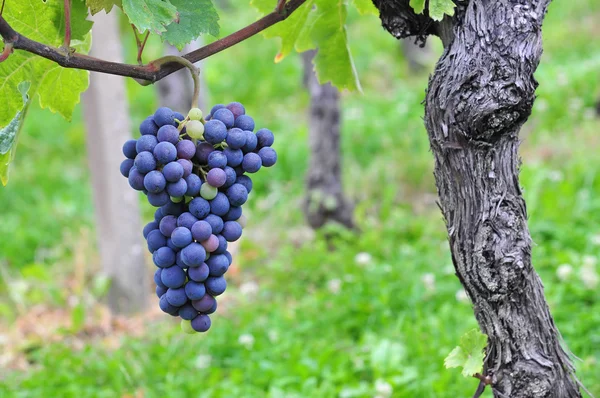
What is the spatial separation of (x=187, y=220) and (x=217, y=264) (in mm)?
98

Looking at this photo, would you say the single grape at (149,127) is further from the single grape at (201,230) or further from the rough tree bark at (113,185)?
the rough tree bark at (113,185)

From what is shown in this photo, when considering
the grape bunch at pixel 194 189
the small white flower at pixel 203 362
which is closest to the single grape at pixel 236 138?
the grape bunch at pixel 194 189

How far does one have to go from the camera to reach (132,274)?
13.4 ft

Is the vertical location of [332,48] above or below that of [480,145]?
above

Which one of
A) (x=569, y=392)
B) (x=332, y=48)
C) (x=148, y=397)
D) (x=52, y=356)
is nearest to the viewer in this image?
(x=569, y=392)

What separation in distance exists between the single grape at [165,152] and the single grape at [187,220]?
0.35 feet

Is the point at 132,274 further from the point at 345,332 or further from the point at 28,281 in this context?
the point at 345,332

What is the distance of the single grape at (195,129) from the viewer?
3.48ft

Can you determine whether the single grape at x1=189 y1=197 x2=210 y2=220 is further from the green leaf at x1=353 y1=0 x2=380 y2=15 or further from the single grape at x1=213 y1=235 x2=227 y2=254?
the green leaf at x1=353 y1=0 x2=380 y2=15

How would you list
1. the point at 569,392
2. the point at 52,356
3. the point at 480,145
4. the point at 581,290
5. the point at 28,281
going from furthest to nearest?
1. the point at 28,281
2. the point at 52,356
3. the point at 581,290
4. the point at 569,392
5. the point at 480,145

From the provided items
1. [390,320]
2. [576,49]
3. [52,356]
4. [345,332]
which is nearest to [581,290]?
[390,320]

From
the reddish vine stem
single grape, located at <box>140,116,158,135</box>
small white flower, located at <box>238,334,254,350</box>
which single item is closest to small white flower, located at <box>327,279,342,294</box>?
small white flower, located at <box>238,334,254,350</box>

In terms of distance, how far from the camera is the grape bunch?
3.43 feet

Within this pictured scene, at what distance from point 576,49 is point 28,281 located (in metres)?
7.08
